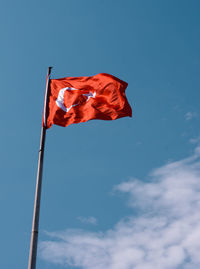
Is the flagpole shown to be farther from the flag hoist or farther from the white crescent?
the white crescent

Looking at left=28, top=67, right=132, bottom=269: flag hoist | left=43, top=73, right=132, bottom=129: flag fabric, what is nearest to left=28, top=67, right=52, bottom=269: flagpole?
left=28, top=67, right=132, bottom=269: flag hoist

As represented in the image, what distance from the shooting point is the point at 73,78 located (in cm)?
1912

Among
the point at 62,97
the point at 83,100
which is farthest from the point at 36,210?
the point at 83,100

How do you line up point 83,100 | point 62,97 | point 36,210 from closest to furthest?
point 36,210 → point 62,97 → point 83,100

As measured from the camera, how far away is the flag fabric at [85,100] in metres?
17.0

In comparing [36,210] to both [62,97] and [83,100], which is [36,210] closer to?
[62,97]

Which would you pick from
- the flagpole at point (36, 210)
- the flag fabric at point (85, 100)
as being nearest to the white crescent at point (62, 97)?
the flag fabric at point (85, 100)

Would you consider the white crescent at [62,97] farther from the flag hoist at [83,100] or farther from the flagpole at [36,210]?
the flagpole at [36,210]

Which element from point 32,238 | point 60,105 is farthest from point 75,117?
point 32,238

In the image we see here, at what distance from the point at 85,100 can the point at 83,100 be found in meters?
0.10

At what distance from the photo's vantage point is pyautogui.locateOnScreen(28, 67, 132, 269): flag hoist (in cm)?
1689

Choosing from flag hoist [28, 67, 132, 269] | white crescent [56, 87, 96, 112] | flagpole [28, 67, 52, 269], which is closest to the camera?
flagpole [28, 67, 52, 269]

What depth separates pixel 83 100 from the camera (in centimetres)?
1798

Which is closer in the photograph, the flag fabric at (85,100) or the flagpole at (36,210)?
the flagpole at (36,210)
